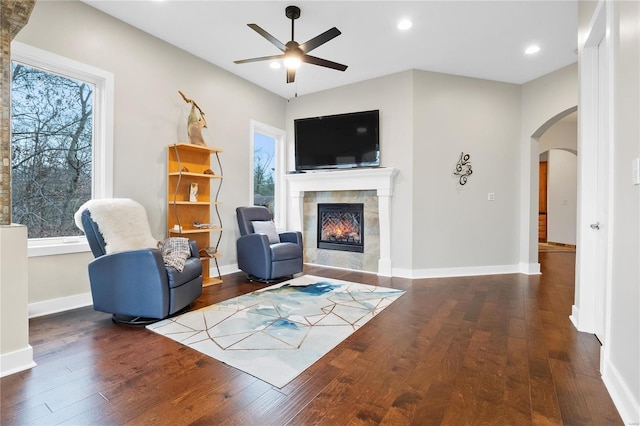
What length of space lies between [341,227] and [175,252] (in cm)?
271

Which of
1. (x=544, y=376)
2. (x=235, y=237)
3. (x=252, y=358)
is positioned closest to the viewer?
(x=544, y=376)

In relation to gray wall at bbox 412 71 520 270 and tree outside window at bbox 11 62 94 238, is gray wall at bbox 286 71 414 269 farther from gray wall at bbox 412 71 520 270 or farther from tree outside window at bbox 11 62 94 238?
tree outside window at bbox 11 62 94 238

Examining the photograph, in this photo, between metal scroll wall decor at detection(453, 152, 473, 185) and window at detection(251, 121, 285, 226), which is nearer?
metal scroll wall decor at detection(453, 152, 473, 185)

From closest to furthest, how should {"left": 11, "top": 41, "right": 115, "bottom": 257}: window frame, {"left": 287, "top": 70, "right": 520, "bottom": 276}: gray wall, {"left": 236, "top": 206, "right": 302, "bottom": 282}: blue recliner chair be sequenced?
{"left": 11, "top": 41, "right": 115, "bottom": 257}: window frame → {"left": 236, "top": 206, "right": 302, "bottom": 282}: blue recliner chair → {"left": 287, "top": 70, "right": 520, "bottom": 276}: gray wall

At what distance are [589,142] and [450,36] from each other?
1878 millimetres

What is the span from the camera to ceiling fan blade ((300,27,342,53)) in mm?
2613

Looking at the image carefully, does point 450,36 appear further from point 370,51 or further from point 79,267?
point 79,267

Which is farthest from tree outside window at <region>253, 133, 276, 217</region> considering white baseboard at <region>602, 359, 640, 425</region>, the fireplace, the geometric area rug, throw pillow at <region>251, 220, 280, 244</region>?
white baseboard at <region>602, 359, 640, 425</region>

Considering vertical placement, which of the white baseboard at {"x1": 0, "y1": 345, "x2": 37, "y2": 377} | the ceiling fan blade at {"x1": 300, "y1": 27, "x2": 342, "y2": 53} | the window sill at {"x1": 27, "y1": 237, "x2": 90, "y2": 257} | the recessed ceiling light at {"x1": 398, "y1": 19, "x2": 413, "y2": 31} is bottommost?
the white baseboard at {"x1": 0, "y1": 345, "x2": 37, "y2": 377}

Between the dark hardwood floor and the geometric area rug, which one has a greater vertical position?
the geometric area rug

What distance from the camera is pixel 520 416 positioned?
4.69ft

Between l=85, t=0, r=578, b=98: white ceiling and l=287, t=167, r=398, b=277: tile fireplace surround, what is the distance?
1.42 meters

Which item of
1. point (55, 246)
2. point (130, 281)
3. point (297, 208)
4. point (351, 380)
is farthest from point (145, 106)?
point (351, 380)

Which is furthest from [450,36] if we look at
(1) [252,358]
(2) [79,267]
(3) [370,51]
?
(2) [79,267]
